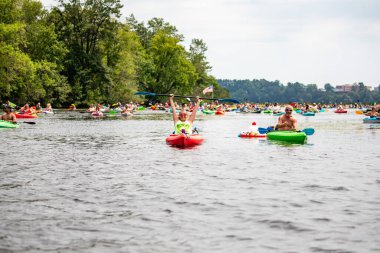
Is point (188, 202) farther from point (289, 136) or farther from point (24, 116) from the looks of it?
point (24, 116)

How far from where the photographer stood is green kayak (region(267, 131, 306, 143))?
69.1 feet

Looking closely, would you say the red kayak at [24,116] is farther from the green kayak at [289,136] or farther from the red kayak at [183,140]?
the green kayak at [289,136]

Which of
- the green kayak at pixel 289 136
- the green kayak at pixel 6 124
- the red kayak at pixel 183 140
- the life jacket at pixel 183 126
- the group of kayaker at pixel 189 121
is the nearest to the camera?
the red kayak at pixel 183 140

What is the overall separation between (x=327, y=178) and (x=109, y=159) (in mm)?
7039

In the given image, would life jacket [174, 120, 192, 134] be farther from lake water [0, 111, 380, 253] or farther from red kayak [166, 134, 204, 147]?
lake water [0, 111, 380, 253]

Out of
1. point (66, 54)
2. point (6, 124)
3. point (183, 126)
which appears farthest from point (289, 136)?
point (66, 54)

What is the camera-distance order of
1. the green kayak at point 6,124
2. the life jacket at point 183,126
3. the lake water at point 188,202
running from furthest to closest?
1. the green kayak at point 6,124
2. the life jacket at point 183,126
3. the lake water at point 188,202

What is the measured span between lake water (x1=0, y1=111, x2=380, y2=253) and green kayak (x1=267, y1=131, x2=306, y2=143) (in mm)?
3526

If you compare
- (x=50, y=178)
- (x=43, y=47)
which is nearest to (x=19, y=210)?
(x=50, y=178)

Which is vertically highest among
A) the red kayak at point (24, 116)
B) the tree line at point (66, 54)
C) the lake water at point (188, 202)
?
the tree line at point (66, 54)

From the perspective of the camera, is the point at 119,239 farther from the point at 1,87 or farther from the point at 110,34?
the point at 110,34

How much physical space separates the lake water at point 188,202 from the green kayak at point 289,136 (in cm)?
353

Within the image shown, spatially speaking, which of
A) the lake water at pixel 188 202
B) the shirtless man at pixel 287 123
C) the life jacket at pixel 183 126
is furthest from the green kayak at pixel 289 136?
the life jacket at pixel 183 126

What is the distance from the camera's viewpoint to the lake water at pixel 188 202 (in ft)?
22.5
